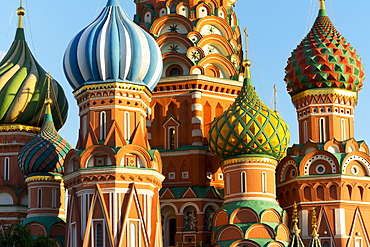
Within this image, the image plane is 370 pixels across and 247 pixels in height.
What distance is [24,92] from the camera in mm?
38938

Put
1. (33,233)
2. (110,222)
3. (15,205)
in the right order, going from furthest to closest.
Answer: (15,205) < (33,233) < (110,222)

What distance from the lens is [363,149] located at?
36.1 metres

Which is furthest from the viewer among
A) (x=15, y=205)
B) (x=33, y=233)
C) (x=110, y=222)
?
(x=15, y=205)

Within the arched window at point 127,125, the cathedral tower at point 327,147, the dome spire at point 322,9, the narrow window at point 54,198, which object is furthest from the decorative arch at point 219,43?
the narrow window at point 54,198

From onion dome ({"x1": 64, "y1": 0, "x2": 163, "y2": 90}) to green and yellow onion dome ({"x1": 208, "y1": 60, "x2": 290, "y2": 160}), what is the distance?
2590 millimetres

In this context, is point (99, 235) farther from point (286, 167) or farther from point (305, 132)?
point (305, 132)

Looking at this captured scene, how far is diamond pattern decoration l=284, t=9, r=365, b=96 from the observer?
36.3 metres

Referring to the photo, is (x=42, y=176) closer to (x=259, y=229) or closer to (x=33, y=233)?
(x=33, y=233)

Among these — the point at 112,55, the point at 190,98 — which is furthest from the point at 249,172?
the point at 112,55

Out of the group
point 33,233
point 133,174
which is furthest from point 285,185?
point 33,233

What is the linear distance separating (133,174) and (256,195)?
399 centimetres

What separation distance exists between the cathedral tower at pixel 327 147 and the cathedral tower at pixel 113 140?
5.10m

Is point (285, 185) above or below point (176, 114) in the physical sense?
below

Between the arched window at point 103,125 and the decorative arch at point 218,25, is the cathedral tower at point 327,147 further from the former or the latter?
the arched window at point 103,125
